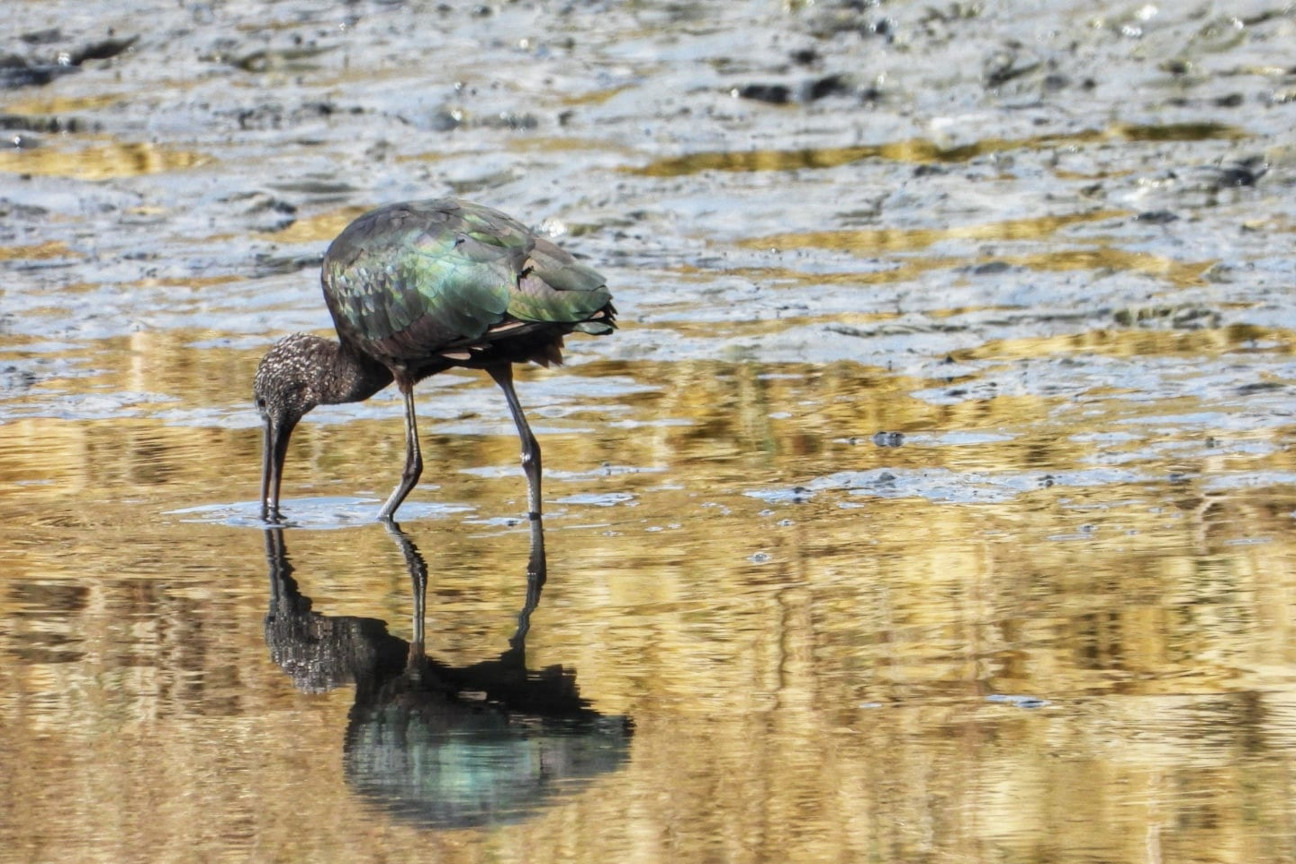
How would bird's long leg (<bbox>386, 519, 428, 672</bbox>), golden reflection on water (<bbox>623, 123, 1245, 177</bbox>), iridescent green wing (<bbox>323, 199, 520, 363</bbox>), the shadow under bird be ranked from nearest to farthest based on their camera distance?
bird's long leg (<bbox>386, 519, 428, 672</bbox>) → the shadow under bird → iridescent green wing (<bbox>323, 199, 520, 363</bbox>) → golden reflection on water (<bbox>623, 123, 1245, 177</bbox>)

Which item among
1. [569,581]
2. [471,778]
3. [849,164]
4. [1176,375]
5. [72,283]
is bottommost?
[471,778]

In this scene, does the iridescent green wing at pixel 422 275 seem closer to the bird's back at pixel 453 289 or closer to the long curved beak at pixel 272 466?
the bird's back at pixel 453 289

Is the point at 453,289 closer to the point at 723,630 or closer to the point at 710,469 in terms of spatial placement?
the point at 710,469

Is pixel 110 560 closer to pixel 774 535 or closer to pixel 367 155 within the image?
pixel 774 535

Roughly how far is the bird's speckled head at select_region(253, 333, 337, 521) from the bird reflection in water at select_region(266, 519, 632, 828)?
1.87 m

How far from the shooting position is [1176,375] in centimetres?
884

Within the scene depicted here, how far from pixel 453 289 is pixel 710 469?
1.09m

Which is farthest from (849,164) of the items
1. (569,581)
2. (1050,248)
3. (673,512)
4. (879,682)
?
(879,682)

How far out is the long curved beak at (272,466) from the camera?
7289mm

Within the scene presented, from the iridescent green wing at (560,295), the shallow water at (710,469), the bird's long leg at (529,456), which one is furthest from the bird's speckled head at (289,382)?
the iridescent green wing at (560,295)

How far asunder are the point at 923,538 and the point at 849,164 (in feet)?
23.6

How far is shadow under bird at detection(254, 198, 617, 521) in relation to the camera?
699cm

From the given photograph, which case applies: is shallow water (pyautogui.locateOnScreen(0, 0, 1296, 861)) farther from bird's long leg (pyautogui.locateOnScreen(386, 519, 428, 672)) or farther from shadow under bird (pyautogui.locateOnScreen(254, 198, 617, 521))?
shadow under bird (pyautogui.locateOnScreen(254, 198, 617, 521))

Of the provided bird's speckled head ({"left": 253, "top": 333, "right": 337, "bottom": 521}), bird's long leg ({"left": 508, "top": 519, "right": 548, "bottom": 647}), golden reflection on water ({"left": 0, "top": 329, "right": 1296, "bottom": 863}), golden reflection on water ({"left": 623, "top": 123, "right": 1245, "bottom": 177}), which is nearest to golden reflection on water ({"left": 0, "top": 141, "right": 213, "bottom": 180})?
golden reflection on water ({"left": 623, "top": 123, "right": 1245, "bottom": 177})
